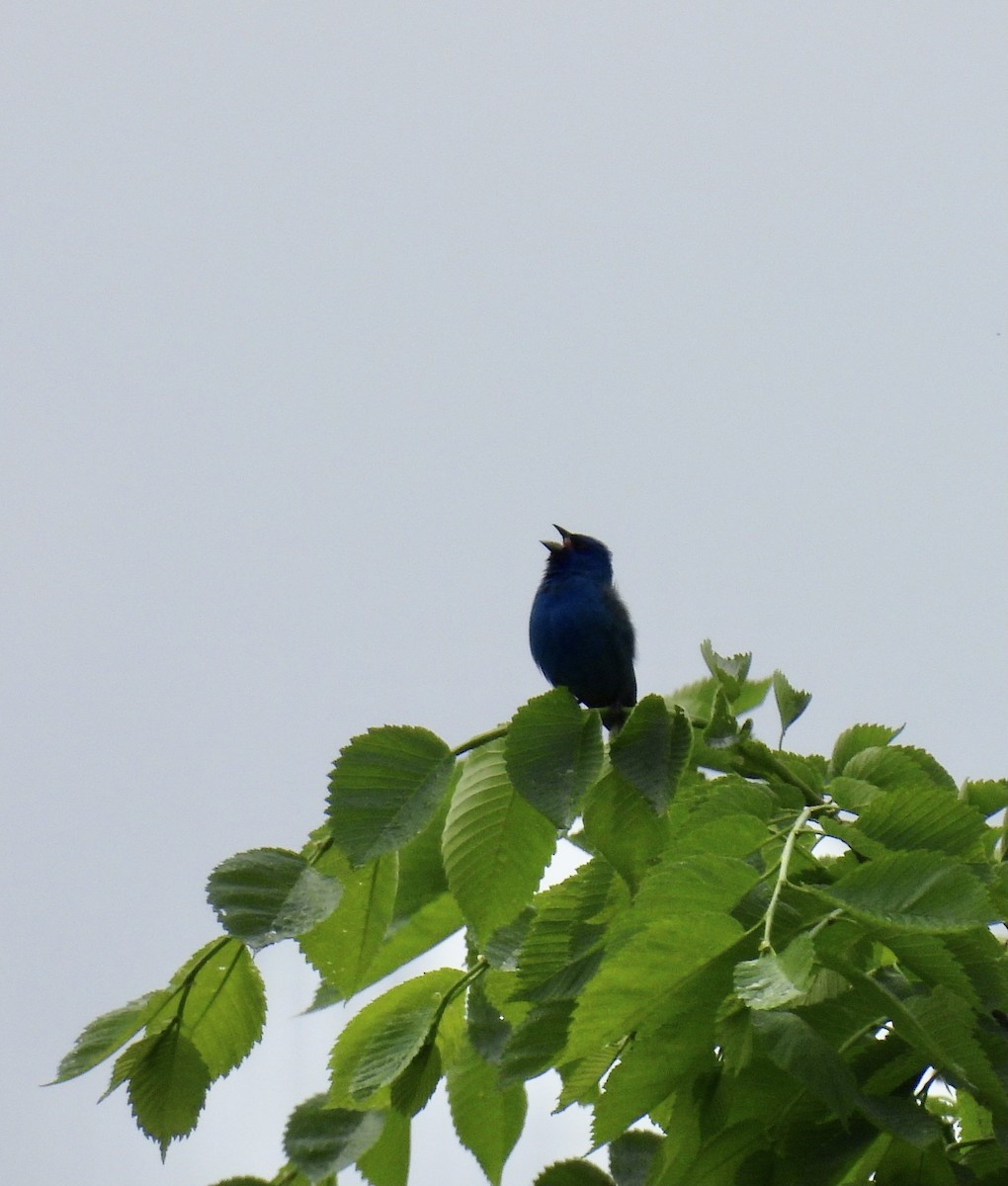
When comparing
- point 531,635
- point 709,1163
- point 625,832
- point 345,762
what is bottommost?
point 709,1163

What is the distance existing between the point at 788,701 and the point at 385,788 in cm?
90

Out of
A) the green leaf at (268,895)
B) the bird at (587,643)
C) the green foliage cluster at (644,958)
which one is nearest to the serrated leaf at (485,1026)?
the green foliage cluster at (644,958)

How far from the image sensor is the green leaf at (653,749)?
8.10 feet

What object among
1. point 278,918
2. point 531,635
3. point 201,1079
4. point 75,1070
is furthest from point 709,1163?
point 531,635

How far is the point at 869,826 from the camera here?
7.54ft

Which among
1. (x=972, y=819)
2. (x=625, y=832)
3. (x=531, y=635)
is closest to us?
(x=972, y=819)

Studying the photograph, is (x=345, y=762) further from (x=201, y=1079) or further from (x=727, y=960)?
(x=727, y=960)

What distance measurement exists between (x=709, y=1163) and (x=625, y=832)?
58 cm

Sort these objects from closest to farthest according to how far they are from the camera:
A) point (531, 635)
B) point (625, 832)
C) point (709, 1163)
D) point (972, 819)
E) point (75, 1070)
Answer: point (709, 1163)
point (972, 819)
point (625, 832)
point (75, 1070)
point (531, 635)

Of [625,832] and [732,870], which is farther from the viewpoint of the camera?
[625,832]

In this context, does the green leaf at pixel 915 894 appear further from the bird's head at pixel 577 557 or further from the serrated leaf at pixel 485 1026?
the bird's head at pixel 577 557

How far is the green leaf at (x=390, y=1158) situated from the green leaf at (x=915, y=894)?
4.33ft

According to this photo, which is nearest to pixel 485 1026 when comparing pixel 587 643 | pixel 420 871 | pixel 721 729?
pixel 420 871

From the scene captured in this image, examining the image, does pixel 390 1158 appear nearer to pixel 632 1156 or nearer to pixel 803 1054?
pixel 632 1156
